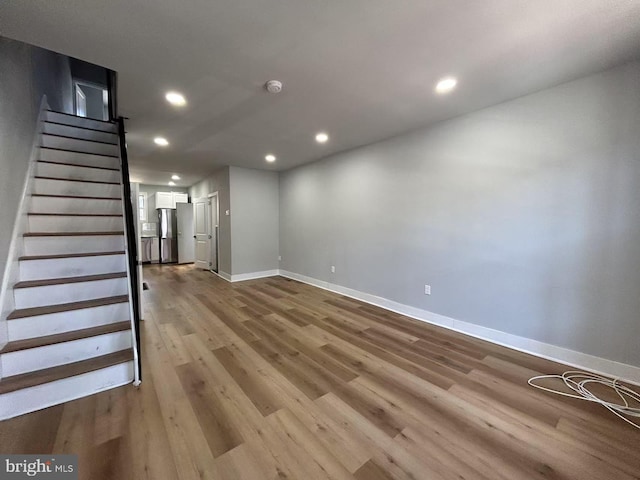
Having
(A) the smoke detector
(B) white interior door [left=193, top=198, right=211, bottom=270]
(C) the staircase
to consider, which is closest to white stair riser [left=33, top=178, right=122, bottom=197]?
(C) the staircase

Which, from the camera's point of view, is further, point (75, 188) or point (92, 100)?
point (92, 100)

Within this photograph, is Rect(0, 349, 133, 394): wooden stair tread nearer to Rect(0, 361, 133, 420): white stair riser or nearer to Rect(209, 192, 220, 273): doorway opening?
Rect(0, 361, 133, 420): white stair riser

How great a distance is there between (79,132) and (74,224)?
1.84 meters

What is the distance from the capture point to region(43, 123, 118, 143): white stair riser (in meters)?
3.27

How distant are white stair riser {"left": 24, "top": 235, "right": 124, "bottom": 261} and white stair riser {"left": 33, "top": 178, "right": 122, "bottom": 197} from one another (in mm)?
782

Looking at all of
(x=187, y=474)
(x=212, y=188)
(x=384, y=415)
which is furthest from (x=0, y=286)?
(x=212, y=188)

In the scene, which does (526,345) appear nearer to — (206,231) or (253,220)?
(253,220)

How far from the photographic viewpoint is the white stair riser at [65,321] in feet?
5.99

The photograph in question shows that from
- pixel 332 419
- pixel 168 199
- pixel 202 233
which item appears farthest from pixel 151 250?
pixel 332 419

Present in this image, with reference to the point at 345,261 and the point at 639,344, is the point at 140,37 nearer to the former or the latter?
the point at 345,261

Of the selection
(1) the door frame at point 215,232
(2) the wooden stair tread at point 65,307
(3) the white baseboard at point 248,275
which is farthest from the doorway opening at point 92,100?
(2) the wooden stair tread at point 65,307

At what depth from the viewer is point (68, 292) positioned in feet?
7.07

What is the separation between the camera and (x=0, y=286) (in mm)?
1826

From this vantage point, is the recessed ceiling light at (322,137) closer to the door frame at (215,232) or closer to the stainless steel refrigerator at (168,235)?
the door frame at (215,232)
